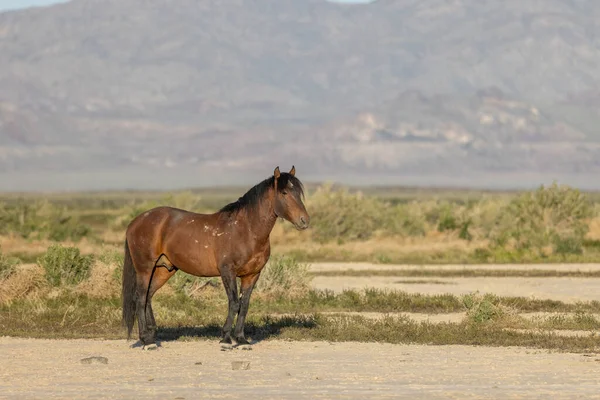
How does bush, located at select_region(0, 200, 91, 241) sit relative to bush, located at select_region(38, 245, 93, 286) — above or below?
below

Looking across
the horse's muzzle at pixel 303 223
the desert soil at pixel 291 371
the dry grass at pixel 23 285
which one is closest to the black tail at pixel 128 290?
the desert soil at pixel 291 371

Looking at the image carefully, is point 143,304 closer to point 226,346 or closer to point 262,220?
point 226,346

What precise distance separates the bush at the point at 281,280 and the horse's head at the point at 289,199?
9.97 metres

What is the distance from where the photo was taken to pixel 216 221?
15.4m

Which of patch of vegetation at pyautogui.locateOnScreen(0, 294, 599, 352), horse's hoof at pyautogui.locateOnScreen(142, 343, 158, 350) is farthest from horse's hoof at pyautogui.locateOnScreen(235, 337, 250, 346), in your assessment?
patch of vegetation at pyautogui.locateOnScreen(0, 294, 599, 352)

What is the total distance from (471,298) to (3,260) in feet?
35.1

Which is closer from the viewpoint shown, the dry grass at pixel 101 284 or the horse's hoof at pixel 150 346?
the horse's hoof at pixel 150 346

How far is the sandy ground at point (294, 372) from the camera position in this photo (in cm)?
1184

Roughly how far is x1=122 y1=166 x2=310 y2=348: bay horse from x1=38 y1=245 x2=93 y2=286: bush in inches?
351

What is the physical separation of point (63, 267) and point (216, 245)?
34.6 ft

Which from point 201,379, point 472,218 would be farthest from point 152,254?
point 472,218

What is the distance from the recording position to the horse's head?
48.3ft

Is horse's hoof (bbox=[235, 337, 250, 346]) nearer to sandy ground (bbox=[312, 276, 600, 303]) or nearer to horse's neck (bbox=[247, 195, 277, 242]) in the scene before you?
horse's neck (bbox=[247, 195, 277, 242])

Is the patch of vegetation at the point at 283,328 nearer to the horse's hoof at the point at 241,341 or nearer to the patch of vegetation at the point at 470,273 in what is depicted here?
the horse's hoof at the point at 241,341
